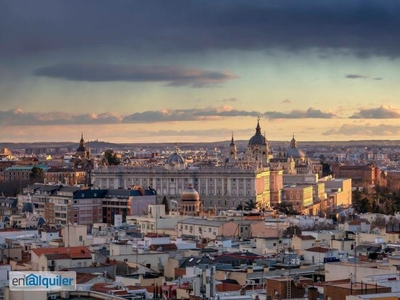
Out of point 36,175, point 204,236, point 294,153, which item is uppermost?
point 294,153

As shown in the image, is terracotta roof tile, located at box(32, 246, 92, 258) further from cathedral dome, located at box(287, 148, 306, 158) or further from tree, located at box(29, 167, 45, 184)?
cathedral dome, located at box(287, 148, 306, 158)

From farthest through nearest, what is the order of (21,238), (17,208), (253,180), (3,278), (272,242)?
(253,180) → (17,208) → (21,238) → (272,242) → (3,278)

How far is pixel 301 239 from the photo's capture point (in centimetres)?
4056

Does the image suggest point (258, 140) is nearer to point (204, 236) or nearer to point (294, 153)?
point (294, 153)

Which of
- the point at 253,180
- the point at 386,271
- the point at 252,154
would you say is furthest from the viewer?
the point at 252,154

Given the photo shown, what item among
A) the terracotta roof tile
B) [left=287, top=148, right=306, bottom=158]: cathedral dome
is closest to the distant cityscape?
the terracotta roof tile

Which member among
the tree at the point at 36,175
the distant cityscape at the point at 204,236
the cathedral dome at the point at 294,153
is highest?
the cathedral dome at the point at 294,153

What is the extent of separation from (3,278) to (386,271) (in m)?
8.10

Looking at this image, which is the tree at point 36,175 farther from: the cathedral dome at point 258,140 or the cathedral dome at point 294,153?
the cathedral dome at point 294,153

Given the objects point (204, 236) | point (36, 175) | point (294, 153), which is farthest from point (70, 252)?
point (294, 153)

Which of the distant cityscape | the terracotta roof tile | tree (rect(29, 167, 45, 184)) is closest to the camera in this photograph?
the distant cityscape

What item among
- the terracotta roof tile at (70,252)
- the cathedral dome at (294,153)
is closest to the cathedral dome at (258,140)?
the cathedral dome at (294,153)

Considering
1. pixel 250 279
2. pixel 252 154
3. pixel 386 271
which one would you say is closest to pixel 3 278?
pixel 250 279

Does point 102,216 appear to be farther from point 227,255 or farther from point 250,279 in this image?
point 250,279
